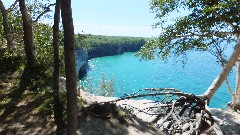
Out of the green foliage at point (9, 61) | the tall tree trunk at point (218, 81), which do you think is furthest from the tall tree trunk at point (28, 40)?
the tall tree trunk at point (218, 81)

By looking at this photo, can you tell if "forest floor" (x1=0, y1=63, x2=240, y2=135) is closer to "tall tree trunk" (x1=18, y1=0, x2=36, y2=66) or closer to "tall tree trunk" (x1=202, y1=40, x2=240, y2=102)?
"tall tree trunk" (x1=202, y1=40, x2=240, y2=102)


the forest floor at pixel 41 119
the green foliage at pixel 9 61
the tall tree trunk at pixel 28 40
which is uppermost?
the tall tree trunk at pixel 28 40

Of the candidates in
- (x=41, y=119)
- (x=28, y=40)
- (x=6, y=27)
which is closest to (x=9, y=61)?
(x=28, y=40)

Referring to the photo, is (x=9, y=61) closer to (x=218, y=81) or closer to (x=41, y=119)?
(x=41, y=119)

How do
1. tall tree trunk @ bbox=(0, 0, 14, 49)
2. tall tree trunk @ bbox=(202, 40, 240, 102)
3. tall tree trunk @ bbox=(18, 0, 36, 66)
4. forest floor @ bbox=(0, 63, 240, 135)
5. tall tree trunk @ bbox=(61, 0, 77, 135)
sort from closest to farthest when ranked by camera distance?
1. tall tree trunk @ bbox=(61, 0, 77, 135)
2. tall tree trunk @ bbox=(202, 40, 240, 102)
3. forest floor @ bbox=(0, 63, 240, 135)
4. tall tree trunk @ bbox=(18, 0, 36, 66)
5. tall tree trunk @ bbox=(0, 0, 14, 49)

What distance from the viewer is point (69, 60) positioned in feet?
22.8

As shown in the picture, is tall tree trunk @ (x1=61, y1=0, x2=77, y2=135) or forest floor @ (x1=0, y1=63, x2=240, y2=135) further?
forest floor @ (x1=0, y1=63, x2=240, y2=135)

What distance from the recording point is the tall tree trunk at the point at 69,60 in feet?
21.9

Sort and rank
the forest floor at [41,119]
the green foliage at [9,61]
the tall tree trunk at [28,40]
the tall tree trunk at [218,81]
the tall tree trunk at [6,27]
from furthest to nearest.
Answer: the tall tree trunk at [6,27]
the green foliage at [9,61]
the tall tree trunk at [28,40]
the forest floor at [41,119]
the tall tree trunk at [218,81]

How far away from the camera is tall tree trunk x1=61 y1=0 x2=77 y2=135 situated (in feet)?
21.9

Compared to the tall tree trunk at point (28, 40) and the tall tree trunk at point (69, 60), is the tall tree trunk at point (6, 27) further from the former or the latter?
the tall tree trunk at point (69, 60)

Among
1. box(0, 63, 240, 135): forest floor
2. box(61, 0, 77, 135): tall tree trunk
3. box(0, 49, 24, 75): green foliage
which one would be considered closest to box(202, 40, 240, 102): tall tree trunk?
box(0, 63, 240, 135): forest floor

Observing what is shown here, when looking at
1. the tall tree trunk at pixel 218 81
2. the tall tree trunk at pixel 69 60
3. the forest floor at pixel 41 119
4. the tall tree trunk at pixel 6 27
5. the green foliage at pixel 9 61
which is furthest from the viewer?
the tall tree trunk at pixel 6 27

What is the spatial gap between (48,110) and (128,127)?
314 cm
